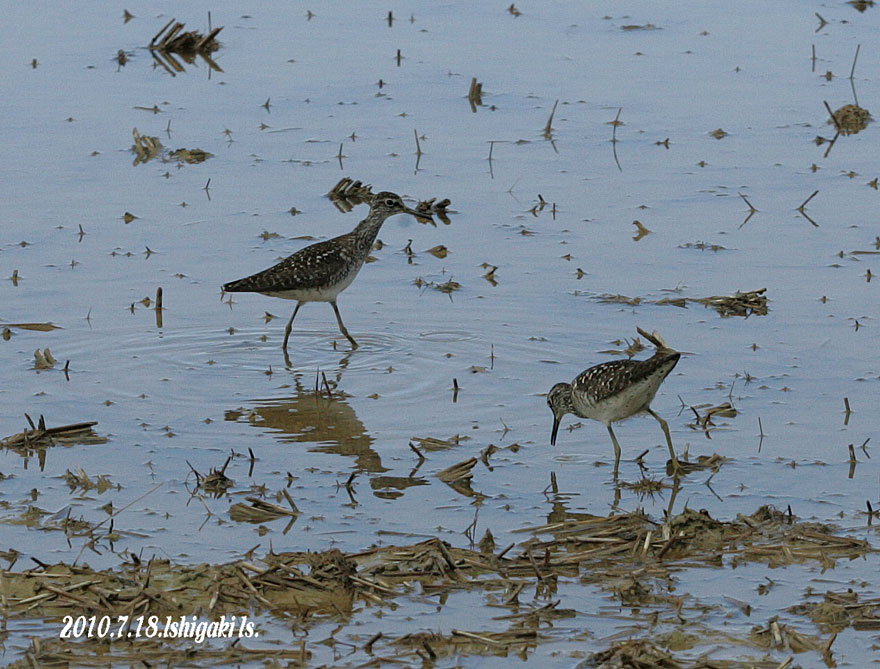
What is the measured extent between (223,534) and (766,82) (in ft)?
44.9

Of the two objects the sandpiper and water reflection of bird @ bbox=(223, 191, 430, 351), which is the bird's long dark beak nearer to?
water reflection of bird @ bbox=(223, 191, 430, 351)

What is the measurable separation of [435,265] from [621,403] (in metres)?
4.84

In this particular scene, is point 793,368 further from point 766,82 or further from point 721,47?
Answer: point 721,47

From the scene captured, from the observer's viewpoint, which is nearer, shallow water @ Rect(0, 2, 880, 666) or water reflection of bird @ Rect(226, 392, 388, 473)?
shallow water @ Rect(0, 2, 880, 666)

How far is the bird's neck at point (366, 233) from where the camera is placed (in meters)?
13.8

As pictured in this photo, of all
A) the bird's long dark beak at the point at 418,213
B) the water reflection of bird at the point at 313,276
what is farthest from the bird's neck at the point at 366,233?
the bird's long dark beak at the point at 418,213

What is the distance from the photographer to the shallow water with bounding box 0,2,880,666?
32.1 feet

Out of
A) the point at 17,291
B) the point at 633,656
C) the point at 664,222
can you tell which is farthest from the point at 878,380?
the point at 17,291

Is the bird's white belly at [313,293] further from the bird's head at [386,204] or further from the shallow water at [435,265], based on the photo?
the bird's head at [386,204]

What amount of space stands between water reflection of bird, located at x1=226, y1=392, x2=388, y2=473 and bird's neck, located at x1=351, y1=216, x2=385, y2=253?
2283 millimetres

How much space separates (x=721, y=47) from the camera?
22391mm

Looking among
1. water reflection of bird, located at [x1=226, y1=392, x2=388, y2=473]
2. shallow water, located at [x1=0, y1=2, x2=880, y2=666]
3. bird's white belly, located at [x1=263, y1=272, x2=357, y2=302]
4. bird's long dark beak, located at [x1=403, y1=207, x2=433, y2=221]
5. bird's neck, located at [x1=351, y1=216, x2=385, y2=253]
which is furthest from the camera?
bird's long dark beak, located at [x1=403, y1=207, x2=433, y2=221]

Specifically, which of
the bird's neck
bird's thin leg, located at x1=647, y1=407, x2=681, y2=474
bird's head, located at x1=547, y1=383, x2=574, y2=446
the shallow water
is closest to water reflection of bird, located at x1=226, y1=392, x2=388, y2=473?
the shallow water

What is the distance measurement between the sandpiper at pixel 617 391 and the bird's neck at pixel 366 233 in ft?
12.3
